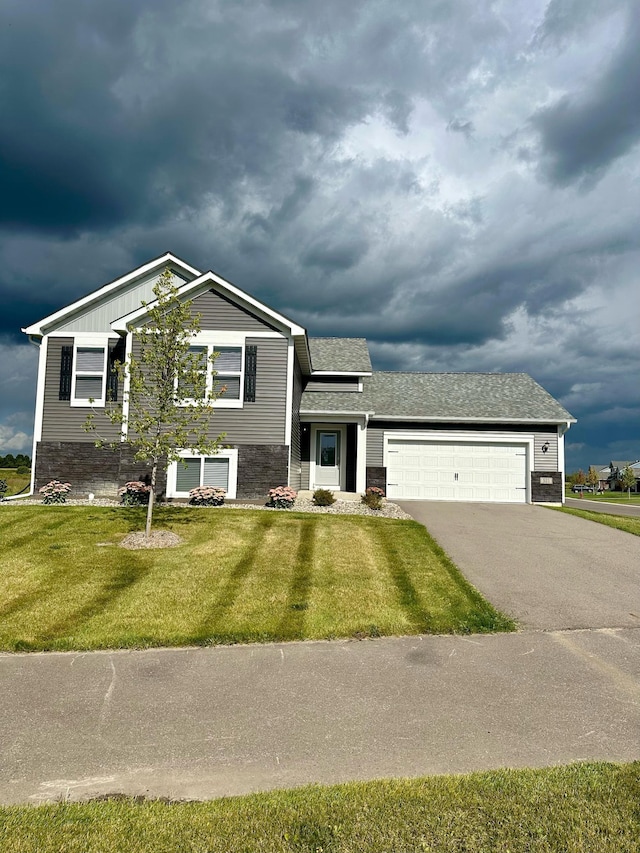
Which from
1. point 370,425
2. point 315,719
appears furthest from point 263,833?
point 370,425

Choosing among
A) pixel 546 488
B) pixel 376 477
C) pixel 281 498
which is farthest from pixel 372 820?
pixel 546 488

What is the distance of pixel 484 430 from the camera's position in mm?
21219

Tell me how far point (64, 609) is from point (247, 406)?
10.3 meters

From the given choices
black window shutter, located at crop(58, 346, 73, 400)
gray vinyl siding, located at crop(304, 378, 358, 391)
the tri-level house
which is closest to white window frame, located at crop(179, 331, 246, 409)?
the tri-level house

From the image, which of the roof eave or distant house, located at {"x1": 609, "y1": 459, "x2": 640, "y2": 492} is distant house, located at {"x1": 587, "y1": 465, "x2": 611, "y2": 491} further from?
the roof eave

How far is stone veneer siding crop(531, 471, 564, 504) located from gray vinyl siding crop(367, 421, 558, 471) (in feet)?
1.07

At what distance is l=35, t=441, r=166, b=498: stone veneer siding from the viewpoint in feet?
57.0

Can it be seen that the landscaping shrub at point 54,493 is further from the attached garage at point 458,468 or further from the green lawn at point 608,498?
the green lawn at point 608,498

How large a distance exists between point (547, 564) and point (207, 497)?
9263mm

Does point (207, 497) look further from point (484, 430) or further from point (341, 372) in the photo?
point (484, 430)

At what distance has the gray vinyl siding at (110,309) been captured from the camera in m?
18.2

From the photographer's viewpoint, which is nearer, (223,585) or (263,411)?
(223,585)

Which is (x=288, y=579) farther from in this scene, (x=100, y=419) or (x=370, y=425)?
(x=370, y=425)

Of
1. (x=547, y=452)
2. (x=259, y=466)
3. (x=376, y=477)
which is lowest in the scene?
(x=376, y=477)
